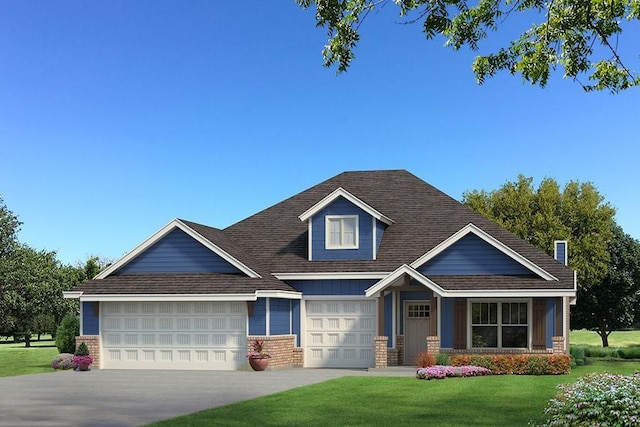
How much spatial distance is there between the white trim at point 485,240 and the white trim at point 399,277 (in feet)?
4.55

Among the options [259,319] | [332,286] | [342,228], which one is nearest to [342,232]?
[342,228]

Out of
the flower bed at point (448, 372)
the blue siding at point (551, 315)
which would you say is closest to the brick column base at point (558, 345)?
the blue siding at point (551, 315)

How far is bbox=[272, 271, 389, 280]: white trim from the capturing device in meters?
32.5

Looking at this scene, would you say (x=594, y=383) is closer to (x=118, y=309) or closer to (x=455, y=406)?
(x=455, y=406)

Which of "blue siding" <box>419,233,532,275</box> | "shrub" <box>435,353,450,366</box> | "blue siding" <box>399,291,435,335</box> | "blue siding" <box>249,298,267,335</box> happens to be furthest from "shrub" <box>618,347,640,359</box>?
"blue siding" <box>249,298,267,335</box>

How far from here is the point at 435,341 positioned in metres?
30.1

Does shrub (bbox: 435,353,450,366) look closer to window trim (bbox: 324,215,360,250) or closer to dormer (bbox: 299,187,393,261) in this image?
dormer (bbox: 299,187,393,261)

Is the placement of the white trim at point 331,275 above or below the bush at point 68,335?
above

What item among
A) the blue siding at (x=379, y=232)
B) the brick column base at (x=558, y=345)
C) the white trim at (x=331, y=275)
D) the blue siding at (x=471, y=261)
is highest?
the blue siding at (x=379, y=232)

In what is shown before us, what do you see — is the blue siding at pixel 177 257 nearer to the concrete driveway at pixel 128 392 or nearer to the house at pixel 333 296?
the house at pixel 333 296

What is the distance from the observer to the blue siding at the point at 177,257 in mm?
32812

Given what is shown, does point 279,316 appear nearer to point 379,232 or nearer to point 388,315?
point 388,315

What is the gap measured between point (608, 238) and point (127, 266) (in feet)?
113

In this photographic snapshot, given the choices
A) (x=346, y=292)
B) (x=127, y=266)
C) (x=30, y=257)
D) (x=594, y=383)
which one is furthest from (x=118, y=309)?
(x=30, y=257)
